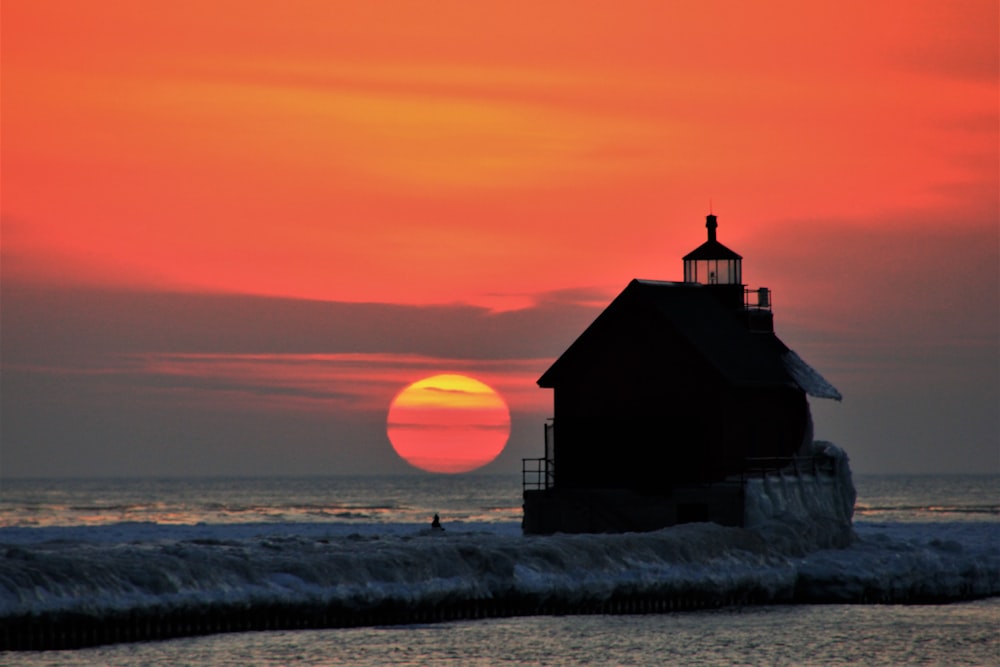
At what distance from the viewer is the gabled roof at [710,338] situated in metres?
49.8

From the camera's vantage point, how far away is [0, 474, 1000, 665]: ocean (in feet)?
107

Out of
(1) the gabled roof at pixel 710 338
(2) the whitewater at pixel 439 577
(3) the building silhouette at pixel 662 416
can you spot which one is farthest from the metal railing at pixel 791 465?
(1) the gabled roof at pixel 710 338

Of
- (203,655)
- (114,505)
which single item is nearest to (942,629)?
(203,655)

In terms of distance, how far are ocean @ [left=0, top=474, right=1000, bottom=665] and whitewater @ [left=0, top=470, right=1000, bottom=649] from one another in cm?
6

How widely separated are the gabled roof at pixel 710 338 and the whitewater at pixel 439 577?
497 cm

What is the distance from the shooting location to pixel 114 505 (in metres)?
140

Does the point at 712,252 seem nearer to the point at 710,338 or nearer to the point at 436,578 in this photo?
the point at 710,338

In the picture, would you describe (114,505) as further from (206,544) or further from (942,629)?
(942,629)

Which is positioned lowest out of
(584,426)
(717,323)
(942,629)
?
(942,629)

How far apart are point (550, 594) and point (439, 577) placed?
3.01 meters

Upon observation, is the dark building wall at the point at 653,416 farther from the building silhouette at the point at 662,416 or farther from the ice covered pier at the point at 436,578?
the ice covered pier at the point at 436,578

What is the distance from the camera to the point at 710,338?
5053cm

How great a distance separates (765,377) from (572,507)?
7651 mm

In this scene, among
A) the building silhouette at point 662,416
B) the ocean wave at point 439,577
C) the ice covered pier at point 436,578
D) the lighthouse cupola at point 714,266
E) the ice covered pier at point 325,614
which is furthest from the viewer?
the lighthouse cupola at point 714,266
